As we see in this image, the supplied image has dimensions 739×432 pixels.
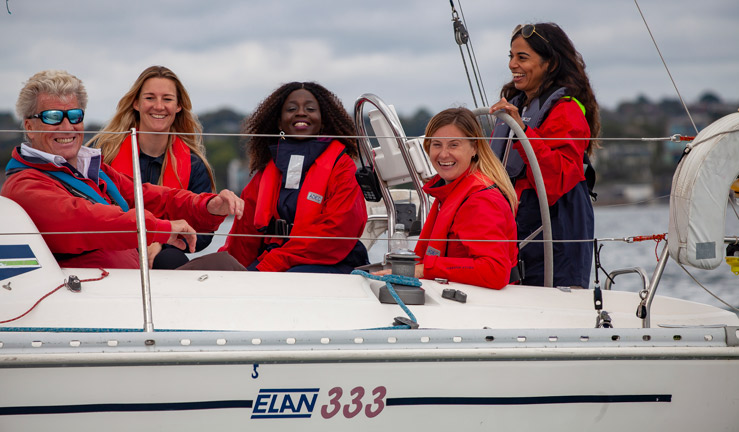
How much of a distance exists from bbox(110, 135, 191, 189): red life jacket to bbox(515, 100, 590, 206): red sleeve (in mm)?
1660

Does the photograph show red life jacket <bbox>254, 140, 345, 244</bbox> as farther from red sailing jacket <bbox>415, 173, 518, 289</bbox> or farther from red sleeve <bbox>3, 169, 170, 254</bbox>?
red sleeve <bbox>3, 169, 170, 254</bbox>

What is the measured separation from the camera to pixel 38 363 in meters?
2.30

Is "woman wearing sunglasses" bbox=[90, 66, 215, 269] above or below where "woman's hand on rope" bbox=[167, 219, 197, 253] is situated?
above

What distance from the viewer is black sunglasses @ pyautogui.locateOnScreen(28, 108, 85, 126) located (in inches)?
113

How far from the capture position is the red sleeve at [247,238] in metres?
3.99

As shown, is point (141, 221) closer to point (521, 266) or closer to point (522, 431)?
point (522, 431)

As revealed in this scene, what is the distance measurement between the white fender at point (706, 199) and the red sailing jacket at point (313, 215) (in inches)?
61.7

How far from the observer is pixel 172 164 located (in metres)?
3.83

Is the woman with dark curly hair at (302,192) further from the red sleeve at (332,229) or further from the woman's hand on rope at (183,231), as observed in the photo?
the woman's hand on rope at (183,231)

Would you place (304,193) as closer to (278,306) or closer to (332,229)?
(332,229)

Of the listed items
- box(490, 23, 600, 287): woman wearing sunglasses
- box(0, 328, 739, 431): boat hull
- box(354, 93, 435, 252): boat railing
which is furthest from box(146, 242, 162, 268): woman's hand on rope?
box(490, 23, 600, 287): woman wearing sunglasses

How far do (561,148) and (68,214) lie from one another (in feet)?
7.22

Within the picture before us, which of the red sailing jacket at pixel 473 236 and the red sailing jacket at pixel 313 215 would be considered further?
the red sailing jacket at pixel 313 215

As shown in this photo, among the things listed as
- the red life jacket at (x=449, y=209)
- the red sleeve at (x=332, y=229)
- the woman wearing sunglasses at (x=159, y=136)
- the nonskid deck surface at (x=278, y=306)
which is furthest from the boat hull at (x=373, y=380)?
the woman wearing sunglasses at (x=159, y=136)
